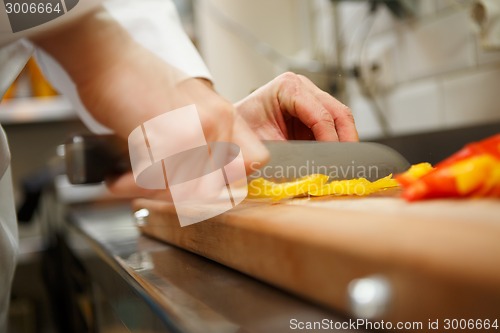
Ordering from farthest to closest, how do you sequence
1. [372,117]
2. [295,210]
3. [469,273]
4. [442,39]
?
[442,39], [372,117], [295,210], [469,273]

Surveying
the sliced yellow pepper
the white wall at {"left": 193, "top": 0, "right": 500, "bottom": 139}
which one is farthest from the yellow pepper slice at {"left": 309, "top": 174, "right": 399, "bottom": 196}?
the white wall at {"left": 193, "top": 0, "right": 500, "bottom": 139}

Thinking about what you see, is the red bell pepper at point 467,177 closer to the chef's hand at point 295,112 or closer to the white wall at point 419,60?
the chef's hand at point 295,112

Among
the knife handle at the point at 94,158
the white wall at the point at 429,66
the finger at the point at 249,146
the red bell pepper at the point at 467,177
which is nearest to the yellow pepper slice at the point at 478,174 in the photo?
the red bell pepper at the point at 467,177

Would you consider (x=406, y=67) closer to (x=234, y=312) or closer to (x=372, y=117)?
(x=372, y=117)

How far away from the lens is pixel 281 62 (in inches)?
13.6

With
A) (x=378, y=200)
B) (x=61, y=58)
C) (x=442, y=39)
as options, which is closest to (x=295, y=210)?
(x=378, y=200)

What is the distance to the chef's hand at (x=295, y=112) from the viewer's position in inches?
10.3

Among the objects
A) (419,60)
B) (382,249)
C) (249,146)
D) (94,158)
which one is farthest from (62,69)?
(419,60)

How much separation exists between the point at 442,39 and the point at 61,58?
63 cm

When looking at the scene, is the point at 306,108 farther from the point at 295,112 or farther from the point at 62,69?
the point at 62,69

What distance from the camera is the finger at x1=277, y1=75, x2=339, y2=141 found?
263 millimetres

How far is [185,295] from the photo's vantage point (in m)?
0.24

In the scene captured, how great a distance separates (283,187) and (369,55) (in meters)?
0.51

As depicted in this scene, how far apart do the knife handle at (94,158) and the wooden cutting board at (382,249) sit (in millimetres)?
142
